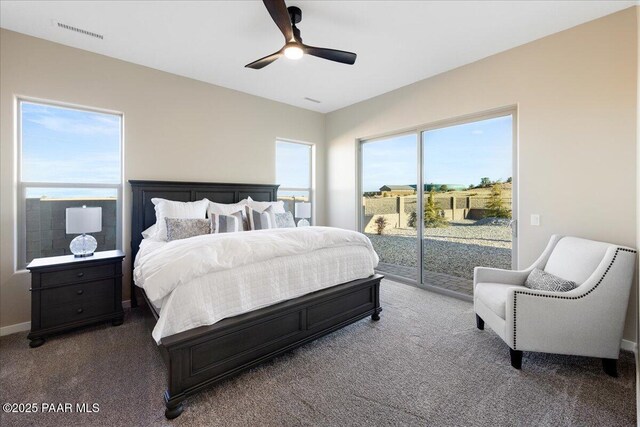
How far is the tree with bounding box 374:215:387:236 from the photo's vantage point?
4859 mm

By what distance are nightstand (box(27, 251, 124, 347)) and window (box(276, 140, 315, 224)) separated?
110 inches

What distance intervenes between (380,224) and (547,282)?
2.73 metres

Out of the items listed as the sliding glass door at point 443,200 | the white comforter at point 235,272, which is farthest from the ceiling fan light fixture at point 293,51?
the sliding glass door at point 443,200

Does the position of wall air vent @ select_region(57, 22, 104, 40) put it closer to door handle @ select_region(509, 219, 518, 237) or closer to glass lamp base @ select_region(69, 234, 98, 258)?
glass lamp base @ select_region(69, 234, 98, 258)

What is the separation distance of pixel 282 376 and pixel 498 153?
344cm

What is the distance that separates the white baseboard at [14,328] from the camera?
9.24 feet

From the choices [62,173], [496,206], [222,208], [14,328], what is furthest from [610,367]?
[62,173]

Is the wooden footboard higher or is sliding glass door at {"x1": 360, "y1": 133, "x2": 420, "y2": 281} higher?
sliding glass door at {"x1": 360, "y1": 133, "x2": 420, "y2": 281}

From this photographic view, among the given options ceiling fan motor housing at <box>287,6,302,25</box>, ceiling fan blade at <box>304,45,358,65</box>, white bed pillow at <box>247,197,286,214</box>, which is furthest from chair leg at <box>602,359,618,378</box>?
ceiling fan motor housing at <box>287,6,302,25</box>

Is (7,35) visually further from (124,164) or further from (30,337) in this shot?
(30,337)

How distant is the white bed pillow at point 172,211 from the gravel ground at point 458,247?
9.92 feet

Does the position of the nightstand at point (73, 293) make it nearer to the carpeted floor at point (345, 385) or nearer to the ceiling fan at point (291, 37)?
the carpeted floor at point (345, 385)

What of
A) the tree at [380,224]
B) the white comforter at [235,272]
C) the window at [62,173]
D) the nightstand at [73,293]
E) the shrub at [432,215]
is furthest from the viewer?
the tree at [380,224]

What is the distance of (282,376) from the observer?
2.12 meters
